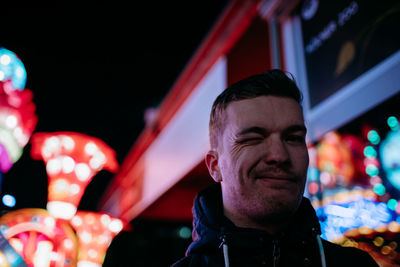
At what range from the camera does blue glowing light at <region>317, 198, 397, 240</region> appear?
85.9 inches

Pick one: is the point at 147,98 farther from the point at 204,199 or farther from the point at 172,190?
the point at 204,199

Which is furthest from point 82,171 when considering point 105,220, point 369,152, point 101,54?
point 369,152

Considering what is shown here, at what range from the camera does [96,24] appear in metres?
4.30

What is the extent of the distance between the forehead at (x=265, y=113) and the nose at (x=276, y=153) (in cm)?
6

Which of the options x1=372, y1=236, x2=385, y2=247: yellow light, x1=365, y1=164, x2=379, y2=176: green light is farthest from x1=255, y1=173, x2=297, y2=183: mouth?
x1=365, y1=164, x2=379, y2=176: green light

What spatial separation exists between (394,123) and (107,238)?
6468 mm

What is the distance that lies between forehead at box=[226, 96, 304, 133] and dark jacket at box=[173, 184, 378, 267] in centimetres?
31

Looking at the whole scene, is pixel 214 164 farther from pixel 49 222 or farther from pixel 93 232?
pixel 93 232

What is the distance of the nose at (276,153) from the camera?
3.45ft

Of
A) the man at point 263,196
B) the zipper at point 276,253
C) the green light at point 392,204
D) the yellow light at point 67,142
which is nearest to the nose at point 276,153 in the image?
the man at point 263,196

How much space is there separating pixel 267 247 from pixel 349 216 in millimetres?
1502

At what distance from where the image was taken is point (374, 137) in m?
2.58

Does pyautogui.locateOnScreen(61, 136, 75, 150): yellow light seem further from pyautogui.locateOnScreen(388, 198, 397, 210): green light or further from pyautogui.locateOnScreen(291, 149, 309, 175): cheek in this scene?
pyautogui.locateOnScreen(291, 149, 309, 175): cheek

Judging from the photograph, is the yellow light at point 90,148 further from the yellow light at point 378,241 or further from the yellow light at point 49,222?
the yellow light at point 378,241
